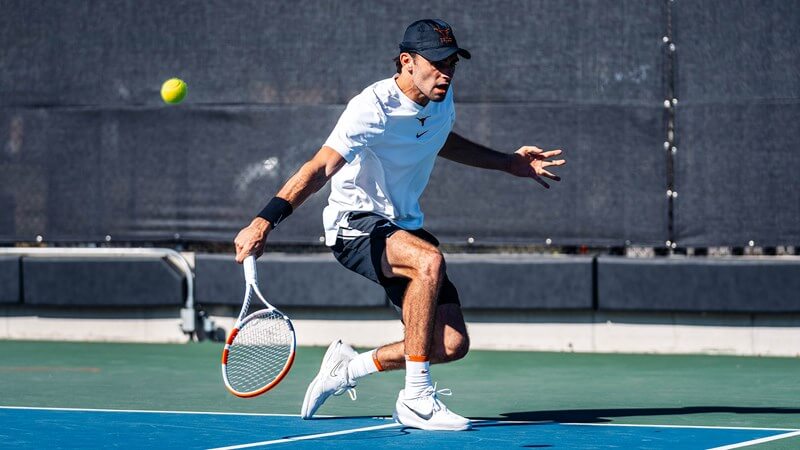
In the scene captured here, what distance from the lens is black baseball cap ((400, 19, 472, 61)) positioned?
5.27 m

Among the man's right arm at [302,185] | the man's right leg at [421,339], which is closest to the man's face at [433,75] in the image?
the man's right arm at [302,185]

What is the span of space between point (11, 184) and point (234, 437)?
471 centimetres

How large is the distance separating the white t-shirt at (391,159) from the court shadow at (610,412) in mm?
956

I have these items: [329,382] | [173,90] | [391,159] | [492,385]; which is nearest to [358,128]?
[391,159]

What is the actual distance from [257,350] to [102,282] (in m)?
3.72

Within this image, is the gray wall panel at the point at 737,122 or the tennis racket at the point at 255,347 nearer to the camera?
the tennis racket at the point at 255,347

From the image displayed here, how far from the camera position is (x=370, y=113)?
17.2 ft

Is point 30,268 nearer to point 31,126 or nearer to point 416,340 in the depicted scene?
point 31,126

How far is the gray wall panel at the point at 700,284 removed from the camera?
8.28m

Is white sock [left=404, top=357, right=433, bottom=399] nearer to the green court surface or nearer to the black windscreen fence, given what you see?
the green court surface

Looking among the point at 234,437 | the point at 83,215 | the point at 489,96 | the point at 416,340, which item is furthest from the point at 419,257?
the point at 83,215

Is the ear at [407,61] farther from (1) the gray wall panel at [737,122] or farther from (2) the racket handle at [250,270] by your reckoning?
(1) the gray wall panel at [737,122]

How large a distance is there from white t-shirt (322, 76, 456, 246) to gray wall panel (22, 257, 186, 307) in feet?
12.3

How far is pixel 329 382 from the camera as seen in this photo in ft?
18.2
